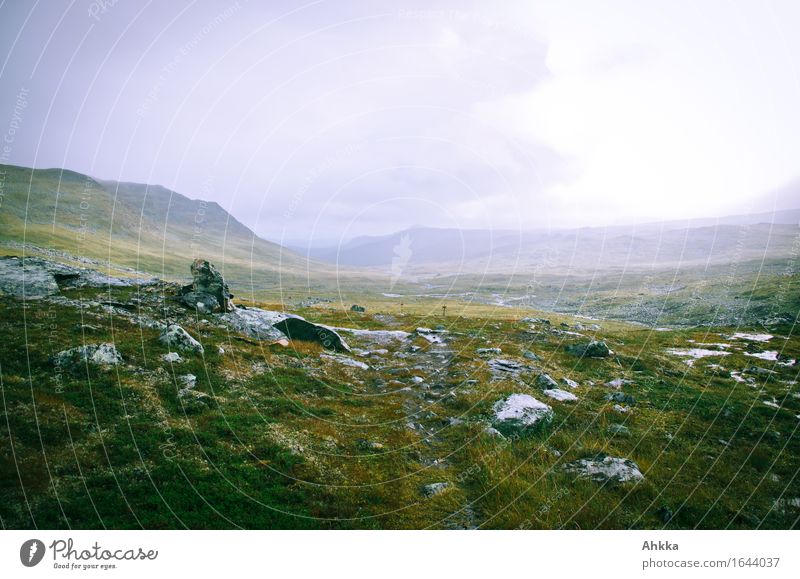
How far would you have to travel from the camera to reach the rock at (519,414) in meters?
14.4

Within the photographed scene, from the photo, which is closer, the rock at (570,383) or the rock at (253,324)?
the rock at (570,383)

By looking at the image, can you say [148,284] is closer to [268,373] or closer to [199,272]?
[199,272]

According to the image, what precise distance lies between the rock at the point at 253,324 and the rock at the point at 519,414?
16.1 m

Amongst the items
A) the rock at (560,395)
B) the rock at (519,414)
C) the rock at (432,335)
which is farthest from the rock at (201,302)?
the rock at (560,395)

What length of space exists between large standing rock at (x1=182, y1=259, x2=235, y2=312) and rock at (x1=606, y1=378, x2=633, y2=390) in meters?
27.0

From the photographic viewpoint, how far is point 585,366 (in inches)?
980

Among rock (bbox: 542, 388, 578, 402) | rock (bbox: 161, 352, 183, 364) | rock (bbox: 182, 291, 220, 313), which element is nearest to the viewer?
rock (bbox: 161, 352, 183, 364)

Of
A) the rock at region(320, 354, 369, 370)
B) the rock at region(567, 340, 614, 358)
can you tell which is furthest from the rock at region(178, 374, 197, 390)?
the rock at region(567, 340, 614, 358)

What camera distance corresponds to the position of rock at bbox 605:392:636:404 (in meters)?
18.0

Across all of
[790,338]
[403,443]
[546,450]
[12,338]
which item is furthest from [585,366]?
[12,338]

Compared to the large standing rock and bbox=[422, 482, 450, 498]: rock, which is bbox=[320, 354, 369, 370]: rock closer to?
the large standing rock

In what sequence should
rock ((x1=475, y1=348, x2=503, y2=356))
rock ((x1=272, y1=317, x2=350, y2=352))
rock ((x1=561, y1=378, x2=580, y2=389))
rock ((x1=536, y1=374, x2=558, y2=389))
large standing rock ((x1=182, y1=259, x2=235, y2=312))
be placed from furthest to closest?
rock ((x1=475, y1=348, x2=503, y2=356)) → rock ((x1=272, y1=317, x2=350, y2=352)) → large standing rock ((x1=182, y1=259, x2=235, y2=312)) → rock ((x1=561, y1=378, x2=580, y2=389)) → rock ((x1=536, y1=374, x2=558, y2=389))

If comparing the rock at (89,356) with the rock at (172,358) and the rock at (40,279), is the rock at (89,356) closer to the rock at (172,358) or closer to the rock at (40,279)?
the rock at (172,358)

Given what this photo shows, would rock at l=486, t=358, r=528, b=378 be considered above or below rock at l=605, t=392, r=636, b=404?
below
